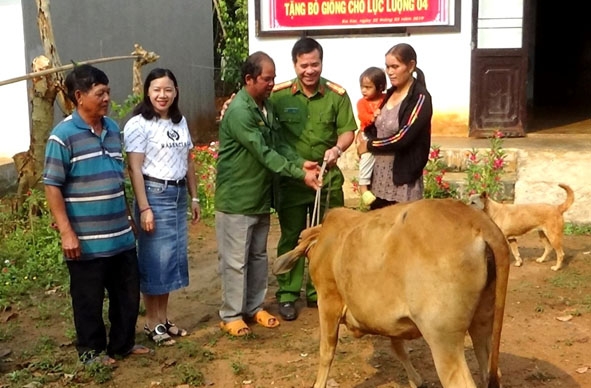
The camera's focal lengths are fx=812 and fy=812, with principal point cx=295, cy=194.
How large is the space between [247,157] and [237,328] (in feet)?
3.90

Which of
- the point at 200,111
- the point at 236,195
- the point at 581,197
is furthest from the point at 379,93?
the point at 200,111

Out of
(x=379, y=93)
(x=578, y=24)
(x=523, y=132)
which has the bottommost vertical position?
(x=523, y=132)

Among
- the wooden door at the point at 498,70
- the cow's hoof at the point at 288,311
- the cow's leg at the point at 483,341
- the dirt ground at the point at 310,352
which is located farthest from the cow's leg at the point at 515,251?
the wooden door at the point at 498,70

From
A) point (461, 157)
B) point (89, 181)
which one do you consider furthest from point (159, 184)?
point (461, 157)

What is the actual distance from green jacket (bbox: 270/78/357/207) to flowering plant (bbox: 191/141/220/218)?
3.08 metres

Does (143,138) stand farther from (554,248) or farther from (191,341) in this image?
(554,248)

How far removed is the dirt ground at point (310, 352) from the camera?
4.88 metres

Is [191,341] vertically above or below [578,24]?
below

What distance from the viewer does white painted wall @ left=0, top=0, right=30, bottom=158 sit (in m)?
10.7

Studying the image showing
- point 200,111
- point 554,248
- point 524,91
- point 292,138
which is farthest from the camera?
point 200,111

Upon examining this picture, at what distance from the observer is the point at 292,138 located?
→ 5840 millimetres

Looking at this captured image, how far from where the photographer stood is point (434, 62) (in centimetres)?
1109

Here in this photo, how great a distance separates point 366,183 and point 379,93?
2.92 ft

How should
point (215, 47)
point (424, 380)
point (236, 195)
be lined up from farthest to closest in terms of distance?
point (215, 47), point (236, 195), point (424, 380)
